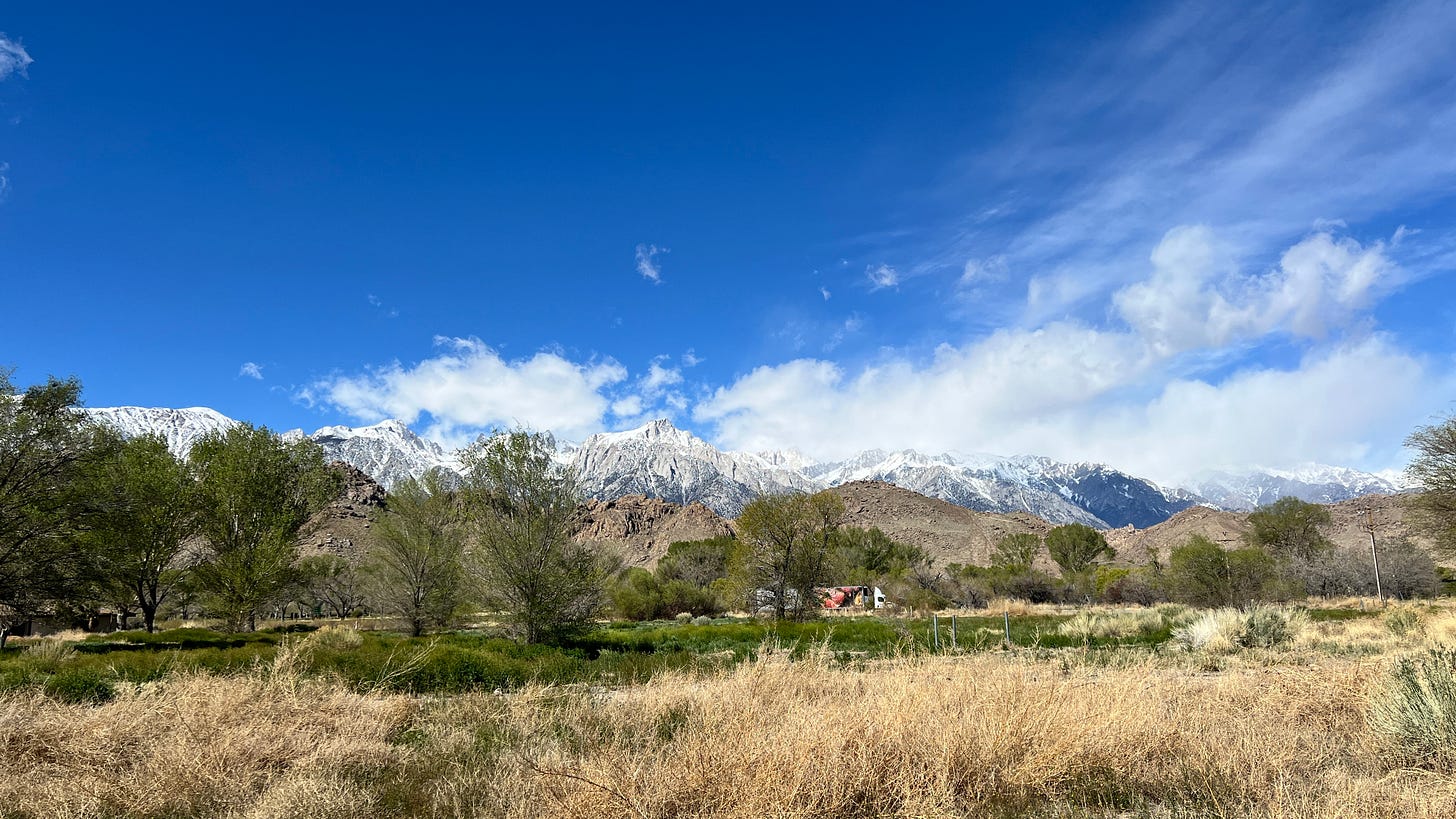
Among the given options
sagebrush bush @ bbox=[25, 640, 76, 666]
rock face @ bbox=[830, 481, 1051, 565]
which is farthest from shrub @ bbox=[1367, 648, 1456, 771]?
rock face @ bbox=[830, 481, 1051, 565]

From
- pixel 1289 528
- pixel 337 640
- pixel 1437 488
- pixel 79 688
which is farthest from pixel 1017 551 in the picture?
pixel 79 688

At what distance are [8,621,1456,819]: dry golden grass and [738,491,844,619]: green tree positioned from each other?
2747 cm

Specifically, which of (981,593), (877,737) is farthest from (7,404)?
(981,593)

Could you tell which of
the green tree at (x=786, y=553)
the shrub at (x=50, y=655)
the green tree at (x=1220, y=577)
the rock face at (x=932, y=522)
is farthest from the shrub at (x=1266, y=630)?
the rock face at (x=932, y=522)

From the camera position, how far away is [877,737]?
215 inches

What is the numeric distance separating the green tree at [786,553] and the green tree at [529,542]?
1373 cm

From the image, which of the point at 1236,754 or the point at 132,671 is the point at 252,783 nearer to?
the point at 1236,754

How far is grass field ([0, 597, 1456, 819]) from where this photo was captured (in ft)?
15.4

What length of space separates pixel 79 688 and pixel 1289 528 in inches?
3132

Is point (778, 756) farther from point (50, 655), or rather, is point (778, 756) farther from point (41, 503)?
point (41, 503)

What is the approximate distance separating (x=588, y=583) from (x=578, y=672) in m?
6.97

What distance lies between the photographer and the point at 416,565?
113 feet

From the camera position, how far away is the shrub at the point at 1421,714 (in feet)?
19.0

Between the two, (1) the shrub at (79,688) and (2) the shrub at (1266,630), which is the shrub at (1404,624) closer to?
(2) the shrub at (1266,630)
